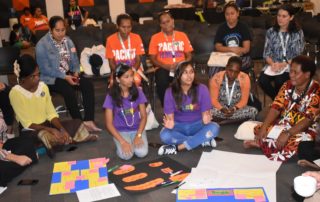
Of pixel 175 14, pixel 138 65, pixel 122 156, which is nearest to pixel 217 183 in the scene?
pixel 122 156

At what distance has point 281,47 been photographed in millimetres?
4332

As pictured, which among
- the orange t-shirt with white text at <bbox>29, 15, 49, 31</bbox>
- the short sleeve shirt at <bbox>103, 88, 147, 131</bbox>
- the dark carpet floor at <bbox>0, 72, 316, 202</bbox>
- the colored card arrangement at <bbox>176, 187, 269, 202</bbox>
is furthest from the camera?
the orange t-shirt with white text at <bbox>29, 15, 49, 31</bbox>

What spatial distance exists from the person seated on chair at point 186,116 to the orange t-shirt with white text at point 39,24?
683cm

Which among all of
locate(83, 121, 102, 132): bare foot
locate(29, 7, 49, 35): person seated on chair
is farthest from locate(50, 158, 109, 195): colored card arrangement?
locate(29, 7, 49, 35): person seated on chair

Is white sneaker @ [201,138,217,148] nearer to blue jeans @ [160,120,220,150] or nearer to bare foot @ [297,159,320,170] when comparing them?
blue jeans @ [160,120,220,150]

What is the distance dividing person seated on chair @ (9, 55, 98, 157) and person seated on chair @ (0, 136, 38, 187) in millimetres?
162

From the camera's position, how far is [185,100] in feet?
11.9

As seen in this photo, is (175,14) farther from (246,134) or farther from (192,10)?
(246,134)

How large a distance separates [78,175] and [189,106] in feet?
3.95

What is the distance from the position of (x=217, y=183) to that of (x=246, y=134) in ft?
3.49

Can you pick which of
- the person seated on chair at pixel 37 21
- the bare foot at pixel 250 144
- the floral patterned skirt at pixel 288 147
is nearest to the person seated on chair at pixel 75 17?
the person seated on chair at pixel 37 21

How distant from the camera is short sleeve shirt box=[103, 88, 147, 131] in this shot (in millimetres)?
3592

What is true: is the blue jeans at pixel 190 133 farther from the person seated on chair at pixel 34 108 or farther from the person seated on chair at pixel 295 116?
the person seated on chair at pixel 34 108

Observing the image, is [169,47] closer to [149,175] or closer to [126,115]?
[126,115]
